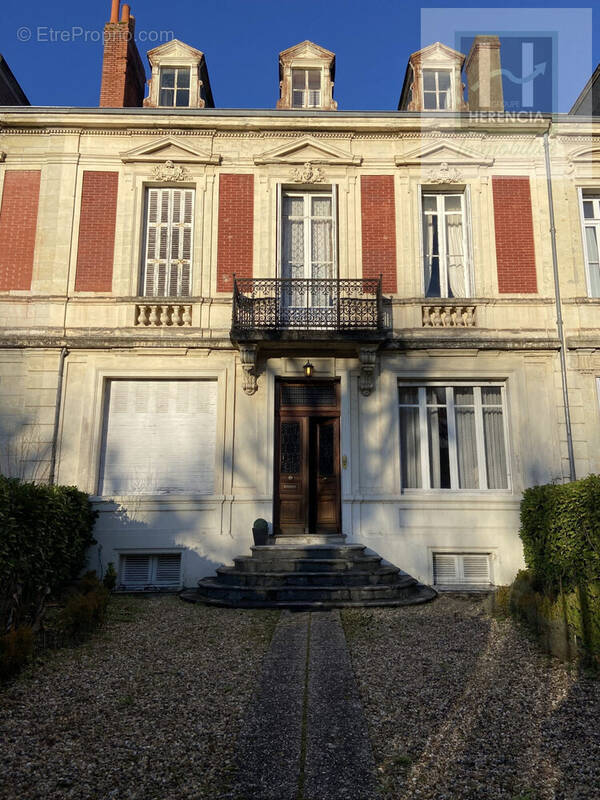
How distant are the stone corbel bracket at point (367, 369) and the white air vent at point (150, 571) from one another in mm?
4294

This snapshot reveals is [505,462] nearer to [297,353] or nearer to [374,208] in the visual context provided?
[297,353]

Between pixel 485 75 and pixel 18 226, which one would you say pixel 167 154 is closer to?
pixel 18 226

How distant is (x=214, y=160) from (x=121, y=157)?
179 centimetres

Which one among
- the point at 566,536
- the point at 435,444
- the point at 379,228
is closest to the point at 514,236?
the point at 379,228

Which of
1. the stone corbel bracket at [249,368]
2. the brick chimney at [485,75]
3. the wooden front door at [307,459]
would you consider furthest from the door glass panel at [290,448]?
the brick chimney at [485,75]

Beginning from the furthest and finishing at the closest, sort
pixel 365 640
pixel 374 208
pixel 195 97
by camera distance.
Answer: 1. pixel 195 97
2. pixel 374 208
3. pixel 365 640

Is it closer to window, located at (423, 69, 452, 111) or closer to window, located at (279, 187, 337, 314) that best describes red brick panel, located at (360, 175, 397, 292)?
window, located at (279, 187, 337, 314)

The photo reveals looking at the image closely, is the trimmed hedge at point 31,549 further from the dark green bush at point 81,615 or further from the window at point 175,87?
the window at point 175,87

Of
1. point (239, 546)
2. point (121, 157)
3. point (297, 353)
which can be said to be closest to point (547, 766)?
point (239, 546)

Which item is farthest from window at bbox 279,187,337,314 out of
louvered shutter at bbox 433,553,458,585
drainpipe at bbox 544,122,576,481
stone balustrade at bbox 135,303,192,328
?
louvered shutter at bbox 433,553,458,585

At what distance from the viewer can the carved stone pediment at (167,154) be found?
11.0m

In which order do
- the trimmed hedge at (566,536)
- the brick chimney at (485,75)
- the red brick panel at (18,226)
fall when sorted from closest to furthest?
the trimmed hedge at (566,536), the red brick panel at (18,226), the brick chimney at (485,75)

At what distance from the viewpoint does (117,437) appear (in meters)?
10.3

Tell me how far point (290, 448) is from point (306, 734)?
6.90 metres
